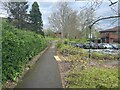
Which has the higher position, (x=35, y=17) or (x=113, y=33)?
(x=35, y=17)

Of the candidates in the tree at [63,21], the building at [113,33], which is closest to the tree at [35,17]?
the tree at [63,21]

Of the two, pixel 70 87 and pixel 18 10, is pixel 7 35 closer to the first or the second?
pixel 70 87

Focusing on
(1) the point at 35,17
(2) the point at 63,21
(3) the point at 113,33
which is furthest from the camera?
(1) the point at 35,17

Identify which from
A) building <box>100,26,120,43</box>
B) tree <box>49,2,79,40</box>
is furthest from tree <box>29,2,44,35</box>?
building <box>100,26,120,43</box>

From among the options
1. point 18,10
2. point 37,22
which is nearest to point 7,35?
point 18,10

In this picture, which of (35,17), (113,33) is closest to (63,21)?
(35,17)

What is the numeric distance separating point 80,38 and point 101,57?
23246 mm

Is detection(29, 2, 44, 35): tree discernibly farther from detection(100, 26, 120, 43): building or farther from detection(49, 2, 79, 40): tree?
detection(100, 26, 120, 43): building

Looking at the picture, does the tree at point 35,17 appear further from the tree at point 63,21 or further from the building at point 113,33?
the building at point 113,33

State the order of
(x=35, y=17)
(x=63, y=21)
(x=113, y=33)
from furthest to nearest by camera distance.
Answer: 1. (x=35, y=17)
2. (x=63, y=21)
3. (x=113, y=33)

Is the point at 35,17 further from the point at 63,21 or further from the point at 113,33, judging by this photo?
the point at 113,33

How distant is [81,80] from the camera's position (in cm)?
1100

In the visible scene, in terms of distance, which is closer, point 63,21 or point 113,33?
point 113,33

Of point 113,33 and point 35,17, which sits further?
point 35,17
